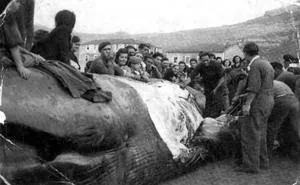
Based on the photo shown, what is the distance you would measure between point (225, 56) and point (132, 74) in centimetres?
748

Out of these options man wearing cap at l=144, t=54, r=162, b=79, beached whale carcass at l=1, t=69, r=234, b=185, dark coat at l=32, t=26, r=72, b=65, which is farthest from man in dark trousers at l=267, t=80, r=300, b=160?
dark coat at l=32, t=26, r=72, b=65

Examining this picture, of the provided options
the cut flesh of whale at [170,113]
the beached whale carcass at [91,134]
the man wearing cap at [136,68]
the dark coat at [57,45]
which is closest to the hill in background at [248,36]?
the man wearing cap at [136,68]

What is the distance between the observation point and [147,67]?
32.3 ft

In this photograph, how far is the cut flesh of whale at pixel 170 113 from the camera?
639 centimetres

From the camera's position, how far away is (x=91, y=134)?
483 centimetres

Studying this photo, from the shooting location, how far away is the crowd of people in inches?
183

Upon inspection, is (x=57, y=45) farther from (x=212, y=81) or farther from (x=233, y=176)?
(x=212, y=81)

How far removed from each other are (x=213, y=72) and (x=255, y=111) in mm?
2996

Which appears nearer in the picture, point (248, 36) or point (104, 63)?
point (104, 63)

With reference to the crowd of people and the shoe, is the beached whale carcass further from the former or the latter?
the shoe

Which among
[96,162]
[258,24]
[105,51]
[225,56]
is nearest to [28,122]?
[96,162]

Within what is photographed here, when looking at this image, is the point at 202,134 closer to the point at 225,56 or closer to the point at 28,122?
the point at 28,122

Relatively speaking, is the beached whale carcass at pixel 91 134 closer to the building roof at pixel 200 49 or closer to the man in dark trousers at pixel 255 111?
the man in dark trousers at pixel 255 111

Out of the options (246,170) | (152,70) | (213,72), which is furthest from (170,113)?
(213,72)
